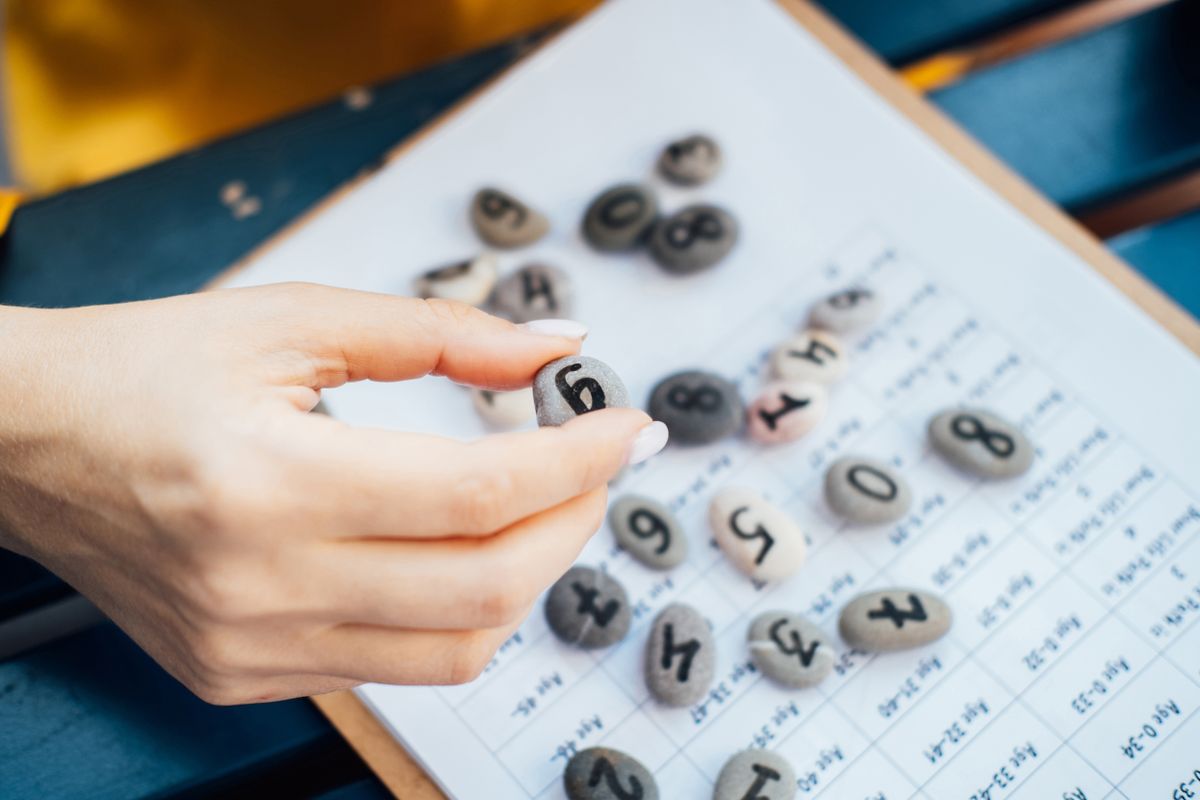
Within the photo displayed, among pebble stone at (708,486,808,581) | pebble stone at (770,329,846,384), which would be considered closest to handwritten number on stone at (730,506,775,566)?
pebble stone at (708,486,808,581)

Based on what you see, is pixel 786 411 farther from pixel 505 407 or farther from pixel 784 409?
pixel 505 407

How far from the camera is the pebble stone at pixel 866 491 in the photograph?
567 mm

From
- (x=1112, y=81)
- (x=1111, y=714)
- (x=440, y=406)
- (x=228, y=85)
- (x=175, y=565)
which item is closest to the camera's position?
(x=175, y=565)

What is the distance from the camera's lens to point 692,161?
670 millimetres

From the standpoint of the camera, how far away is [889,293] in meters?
0.64

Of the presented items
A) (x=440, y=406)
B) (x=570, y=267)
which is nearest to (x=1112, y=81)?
(x=570, y=267)

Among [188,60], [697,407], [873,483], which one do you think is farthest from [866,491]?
[188,60]

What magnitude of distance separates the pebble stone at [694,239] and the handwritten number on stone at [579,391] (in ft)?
0.66

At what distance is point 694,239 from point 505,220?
0.43ft

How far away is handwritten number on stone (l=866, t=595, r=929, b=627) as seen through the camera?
0.54m

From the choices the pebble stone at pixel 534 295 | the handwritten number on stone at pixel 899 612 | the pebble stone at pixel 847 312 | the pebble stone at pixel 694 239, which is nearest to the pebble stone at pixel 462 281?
the pebble stone at pixel 534 295

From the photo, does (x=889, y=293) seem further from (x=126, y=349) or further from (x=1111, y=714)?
(x=126, y=349)

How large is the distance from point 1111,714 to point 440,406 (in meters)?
0.44

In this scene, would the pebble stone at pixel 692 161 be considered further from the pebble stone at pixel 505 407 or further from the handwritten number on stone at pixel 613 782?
the handwritten number on stone at pixel 613 782
